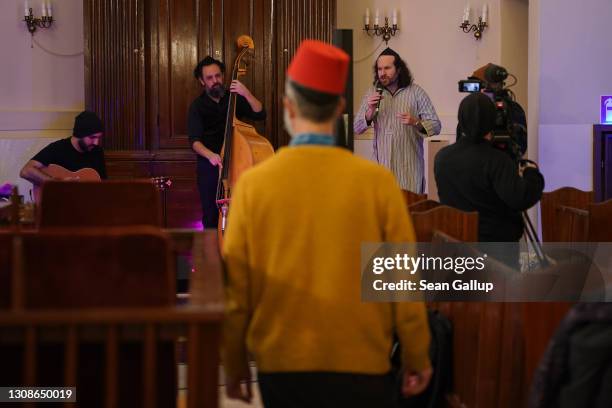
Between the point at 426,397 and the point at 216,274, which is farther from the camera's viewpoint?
the point at 426,397

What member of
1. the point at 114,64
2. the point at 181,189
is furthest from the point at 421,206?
the point at 114,64

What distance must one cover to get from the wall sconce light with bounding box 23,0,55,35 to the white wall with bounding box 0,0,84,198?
6 centimetres

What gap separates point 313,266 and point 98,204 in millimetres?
710

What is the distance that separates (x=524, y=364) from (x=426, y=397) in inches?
29.8

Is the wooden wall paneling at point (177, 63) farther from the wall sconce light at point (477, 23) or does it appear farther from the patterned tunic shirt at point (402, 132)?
the wall sconce light at point (477, 23)

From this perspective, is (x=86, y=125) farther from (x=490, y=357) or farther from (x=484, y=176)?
(x=490, y=357)

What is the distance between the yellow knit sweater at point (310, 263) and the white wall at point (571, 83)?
5803 mm

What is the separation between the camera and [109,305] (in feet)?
6.54

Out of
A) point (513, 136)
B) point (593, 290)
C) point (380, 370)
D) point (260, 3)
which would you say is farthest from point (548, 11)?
point (380, 370)

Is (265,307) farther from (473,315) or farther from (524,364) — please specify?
(473,315)

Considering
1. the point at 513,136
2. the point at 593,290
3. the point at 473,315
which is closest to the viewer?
the point at 473,315

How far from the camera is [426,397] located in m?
3.40

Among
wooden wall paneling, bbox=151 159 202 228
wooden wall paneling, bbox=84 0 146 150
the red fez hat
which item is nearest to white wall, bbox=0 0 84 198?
wooden wall paneling, bbox=84 0 146 150

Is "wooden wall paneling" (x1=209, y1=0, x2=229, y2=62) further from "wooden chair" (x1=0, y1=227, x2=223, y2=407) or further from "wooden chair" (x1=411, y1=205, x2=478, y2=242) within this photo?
"wooden chair" (x1=0, y1=227, x2=223, y2=407)
